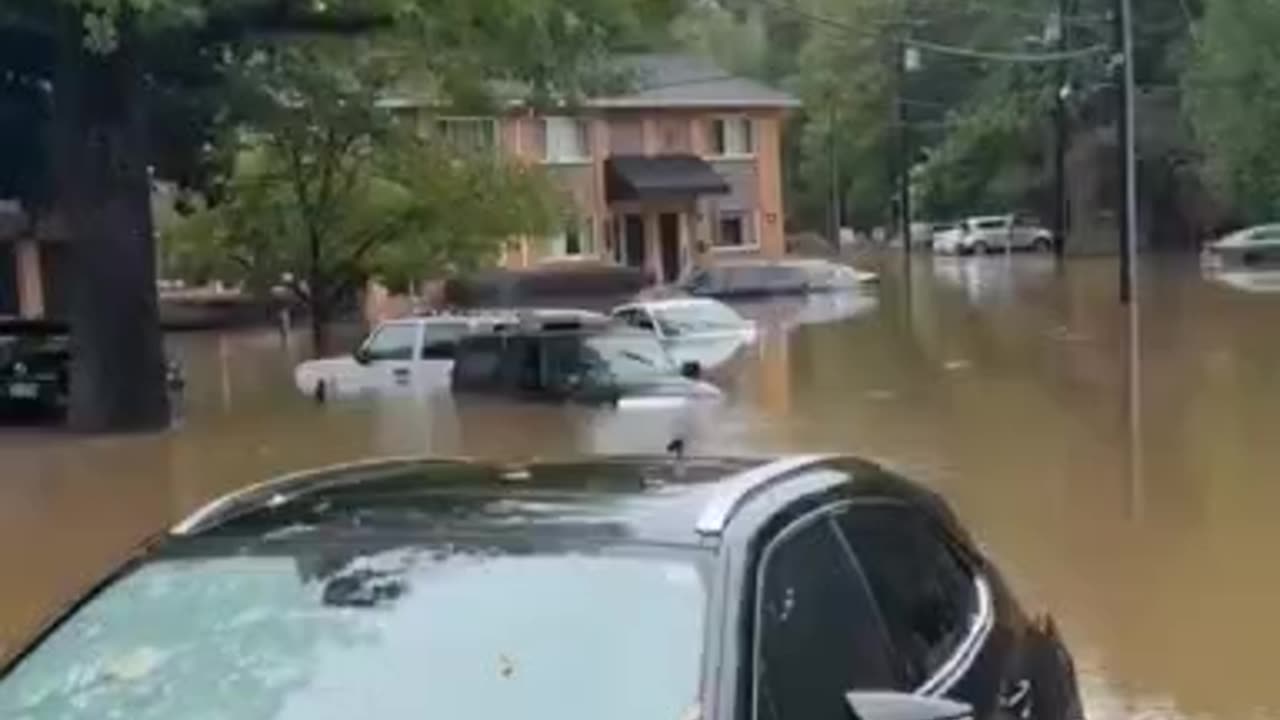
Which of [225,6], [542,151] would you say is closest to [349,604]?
[225,6]

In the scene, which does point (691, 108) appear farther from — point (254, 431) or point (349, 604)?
point (349, 604)

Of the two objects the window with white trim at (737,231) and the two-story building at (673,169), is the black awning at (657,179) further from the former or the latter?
the window with white trim at (737,231)

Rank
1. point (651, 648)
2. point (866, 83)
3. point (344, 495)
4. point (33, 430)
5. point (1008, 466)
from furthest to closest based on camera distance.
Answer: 1. point (866, 83)
2. point (33, 430)
3. point (1008, 466)
4. point (344, 495)
5. point (651, 648)

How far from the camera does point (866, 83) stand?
9169 centimetres

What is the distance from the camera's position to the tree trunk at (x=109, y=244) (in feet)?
79.5

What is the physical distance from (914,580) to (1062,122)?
7161 cm

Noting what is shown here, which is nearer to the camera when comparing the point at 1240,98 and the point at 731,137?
the point at 1240,98

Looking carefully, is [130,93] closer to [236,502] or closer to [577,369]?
[577,369]

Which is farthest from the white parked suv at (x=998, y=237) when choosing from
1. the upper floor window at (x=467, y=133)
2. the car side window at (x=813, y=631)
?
the car side window at (x=813, y=631)

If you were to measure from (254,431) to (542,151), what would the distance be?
38.1 m

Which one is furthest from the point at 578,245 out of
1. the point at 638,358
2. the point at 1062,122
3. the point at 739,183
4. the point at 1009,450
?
the point at 1009,450

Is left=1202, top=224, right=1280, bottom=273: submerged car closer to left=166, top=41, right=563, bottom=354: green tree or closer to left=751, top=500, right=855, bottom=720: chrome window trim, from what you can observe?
left=166, top=41, right=563, bottom=354: green tree

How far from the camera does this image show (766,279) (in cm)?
5722

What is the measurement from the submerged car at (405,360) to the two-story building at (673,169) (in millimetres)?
28631
